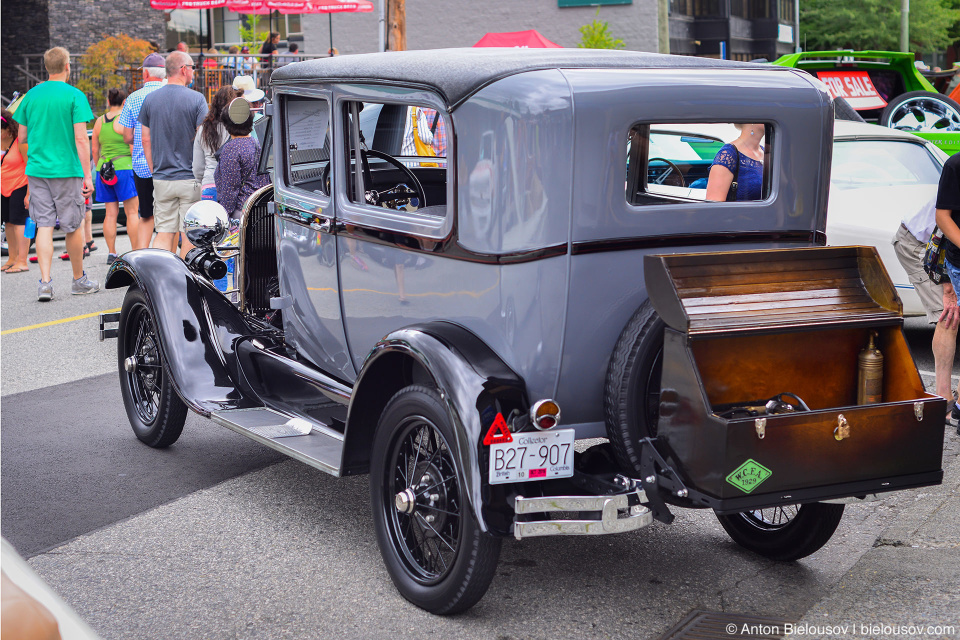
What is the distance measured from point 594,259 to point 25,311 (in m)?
7.30

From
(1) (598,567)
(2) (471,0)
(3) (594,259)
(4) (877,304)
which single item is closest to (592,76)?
(3) (594,259)

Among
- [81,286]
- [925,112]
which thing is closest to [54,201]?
[81,286]

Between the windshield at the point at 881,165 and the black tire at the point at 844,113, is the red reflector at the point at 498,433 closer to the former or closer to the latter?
the windshield at the point at 881,165

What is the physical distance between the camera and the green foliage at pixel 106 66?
23.1 m

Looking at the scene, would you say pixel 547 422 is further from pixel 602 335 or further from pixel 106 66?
pixel 106 66

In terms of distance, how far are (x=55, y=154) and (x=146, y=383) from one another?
15.6 ft

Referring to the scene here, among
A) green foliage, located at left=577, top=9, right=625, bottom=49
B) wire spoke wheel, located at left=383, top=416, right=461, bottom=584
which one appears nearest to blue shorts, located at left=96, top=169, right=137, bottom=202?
wire spoke wheel, located at left=383, top=416, right=461, bottom=584

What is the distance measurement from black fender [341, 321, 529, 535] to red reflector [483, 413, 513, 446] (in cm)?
2

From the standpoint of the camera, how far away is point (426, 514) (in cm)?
372

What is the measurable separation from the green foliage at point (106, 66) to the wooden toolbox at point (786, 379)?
2171 centimetres

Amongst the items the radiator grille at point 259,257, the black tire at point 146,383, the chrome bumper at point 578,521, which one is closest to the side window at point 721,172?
the chrome bumper at point 578,521

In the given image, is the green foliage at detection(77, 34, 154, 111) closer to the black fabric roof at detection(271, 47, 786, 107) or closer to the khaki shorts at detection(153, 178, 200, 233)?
the khaki shorts at detection(153, 178, 200, 233)

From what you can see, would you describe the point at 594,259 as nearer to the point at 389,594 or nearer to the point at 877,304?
the point at 877,304

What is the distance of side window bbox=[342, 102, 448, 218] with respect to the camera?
4438 mm
